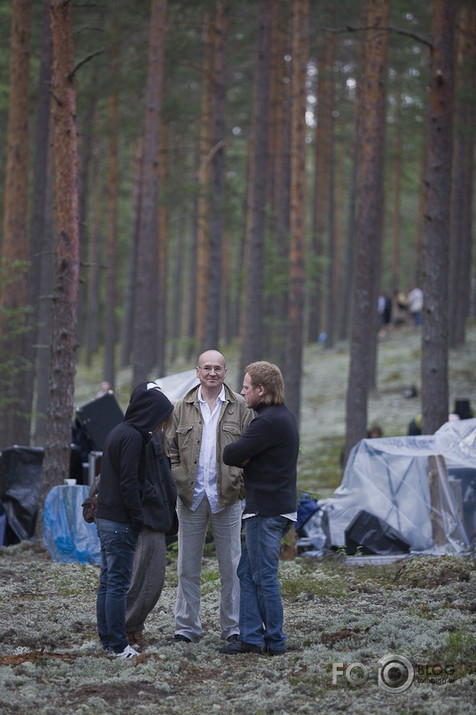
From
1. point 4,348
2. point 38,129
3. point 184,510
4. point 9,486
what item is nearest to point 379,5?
point 38,129

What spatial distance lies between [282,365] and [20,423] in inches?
317

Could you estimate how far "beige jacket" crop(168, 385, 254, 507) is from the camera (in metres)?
5.91

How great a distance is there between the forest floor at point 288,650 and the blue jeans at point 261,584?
0.51ft

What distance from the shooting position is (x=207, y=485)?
5938 mm

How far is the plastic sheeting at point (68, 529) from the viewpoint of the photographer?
29.6ft

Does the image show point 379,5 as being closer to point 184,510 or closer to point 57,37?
point 57,37

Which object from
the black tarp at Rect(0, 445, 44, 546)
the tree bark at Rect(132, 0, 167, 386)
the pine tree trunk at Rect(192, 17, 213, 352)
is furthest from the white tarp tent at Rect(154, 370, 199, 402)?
the pine tree trunk at Rect(192, 17, 213, 352)

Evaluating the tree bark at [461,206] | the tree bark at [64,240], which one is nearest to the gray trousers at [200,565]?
the tree bark at [64,240]

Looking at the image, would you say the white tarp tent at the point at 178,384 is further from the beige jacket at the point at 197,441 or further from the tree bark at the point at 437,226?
the beige jacket at the point at 197,441

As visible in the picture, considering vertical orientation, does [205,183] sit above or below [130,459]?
above

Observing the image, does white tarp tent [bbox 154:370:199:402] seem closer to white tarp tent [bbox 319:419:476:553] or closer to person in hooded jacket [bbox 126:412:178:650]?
white tarp tent [bbox 319:419:476:553]
